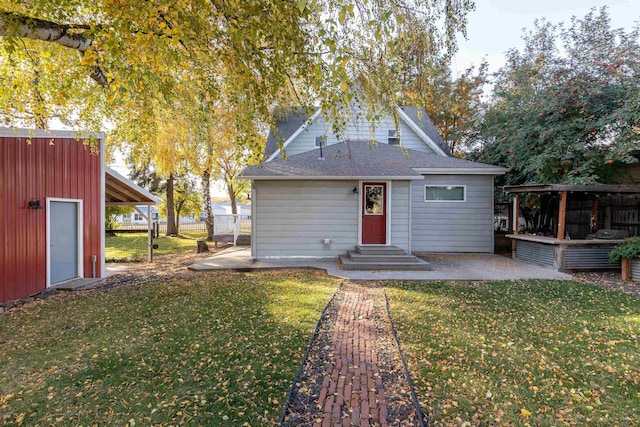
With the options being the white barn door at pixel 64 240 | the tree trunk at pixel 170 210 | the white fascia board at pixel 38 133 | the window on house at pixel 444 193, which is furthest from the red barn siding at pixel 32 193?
the tree trunk at pixel 170 210

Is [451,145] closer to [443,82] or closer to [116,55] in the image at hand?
[443,82]

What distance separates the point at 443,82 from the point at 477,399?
20.0 m

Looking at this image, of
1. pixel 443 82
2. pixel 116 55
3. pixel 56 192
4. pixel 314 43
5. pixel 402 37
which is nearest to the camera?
pixel 116 55

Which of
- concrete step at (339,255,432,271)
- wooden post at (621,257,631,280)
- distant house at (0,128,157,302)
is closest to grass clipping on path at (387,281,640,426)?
wooden post at (621,257,631,280)

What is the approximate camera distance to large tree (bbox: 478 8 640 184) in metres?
8.88

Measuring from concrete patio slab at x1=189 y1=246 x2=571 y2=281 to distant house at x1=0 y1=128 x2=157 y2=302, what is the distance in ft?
9.27

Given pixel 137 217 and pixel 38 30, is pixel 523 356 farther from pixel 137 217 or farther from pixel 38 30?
pixel 137 217

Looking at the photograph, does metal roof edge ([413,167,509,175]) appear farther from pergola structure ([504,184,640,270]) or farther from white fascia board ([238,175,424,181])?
pergola structure ([504,184,640,270])

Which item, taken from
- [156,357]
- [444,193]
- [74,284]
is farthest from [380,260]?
[74,284]

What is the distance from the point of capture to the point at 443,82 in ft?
63.1

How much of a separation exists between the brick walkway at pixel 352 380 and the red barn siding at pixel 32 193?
652cm

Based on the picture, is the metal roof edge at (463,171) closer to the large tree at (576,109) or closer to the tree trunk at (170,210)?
the large tree at (576,109)

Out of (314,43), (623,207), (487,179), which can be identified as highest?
(314,43)

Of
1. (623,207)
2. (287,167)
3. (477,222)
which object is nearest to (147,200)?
(287,167)
